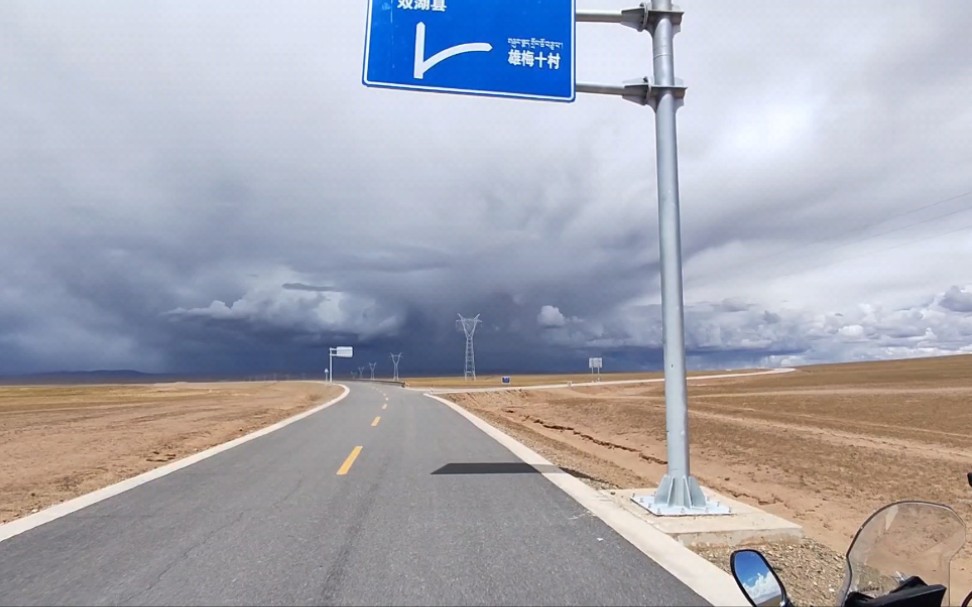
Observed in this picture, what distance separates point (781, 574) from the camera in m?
4.99

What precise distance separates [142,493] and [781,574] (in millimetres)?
7933

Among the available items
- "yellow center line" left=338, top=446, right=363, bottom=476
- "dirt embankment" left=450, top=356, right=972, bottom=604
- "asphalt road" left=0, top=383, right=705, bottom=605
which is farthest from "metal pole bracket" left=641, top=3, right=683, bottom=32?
"yellow center line" left=338, top=446, right=363, bottom=476

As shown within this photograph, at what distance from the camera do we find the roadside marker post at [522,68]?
705 cm

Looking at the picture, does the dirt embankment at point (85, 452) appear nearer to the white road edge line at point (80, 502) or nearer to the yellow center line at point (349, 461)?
the white road edge line at point (80, 502)

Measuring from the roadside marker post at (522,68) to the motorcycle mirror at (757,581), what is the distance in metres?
4.22

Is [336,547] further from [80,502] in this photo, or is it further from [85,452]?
[85,452]

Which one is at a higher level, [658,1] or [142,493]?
[658,1]

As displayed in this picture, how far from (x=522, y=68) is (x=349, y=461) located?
24.4 feet

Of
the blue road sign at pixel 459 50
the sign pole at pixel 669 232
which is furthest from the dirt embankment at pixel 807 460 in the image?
the blue road sign at pixel 459 50

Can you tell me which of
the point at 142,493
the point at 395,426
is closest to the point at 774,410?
the point at 395,426

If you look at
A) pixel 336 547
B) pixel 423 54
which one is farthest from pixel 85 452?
pixel 423 54

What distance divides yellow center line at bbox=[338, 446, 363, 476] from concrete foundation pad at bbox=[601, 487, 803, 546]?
16.8 ft

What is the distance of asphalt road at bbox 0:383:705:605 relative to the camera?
445cm

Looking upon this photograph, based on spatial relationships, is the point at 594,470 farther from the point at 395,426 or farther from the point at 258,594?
the point at 395,426
